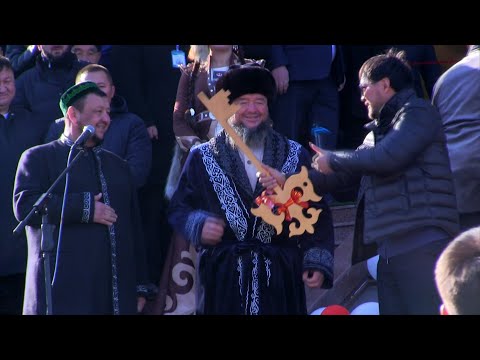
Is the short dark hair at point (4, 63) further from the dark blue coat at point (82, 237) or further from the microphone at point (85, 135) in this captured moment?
the microphone at point (85, 135)

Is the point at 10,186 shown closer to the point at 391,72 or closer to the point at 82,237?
the point at 82,237

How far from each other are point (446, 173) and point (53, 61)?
3.12 metres

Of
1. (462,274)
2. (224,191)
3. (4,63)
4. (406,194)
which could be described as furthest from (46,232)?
(462,274)

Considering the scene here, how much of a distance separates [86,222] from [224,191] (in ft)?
2.61

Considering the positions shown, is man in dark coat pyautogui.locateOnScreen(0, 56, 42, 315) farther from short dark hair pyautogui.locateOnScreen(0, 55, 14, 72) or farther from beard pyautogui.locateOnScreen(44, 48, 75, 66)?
beard pyautogui.locateOnScreen(44, 48, 75, 66)

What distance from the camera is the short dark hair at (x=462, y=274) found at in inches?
144

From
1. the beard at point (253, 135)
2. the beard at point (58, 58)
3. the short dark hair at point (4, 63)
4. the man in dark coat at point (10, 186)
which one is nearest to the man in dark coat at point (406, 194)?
the beard at point (253, 135)

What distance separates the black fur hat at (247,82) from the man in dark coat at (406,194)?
67 cm

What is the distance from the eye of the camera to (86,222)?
267 inches

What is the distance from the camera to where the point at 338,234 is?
26.2 feet

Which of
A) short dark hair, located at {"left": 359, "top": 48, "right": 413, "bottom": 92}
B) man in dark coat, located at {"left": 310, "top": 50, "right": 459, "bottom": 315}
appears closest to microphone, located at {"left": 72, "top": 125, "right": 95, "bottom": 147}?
man in dark coat, located at {"left": 310, "top": 50, "right": 459, "bottom": 315}

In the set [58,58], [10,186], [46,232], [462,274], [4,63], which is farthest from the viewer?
[58,58]
